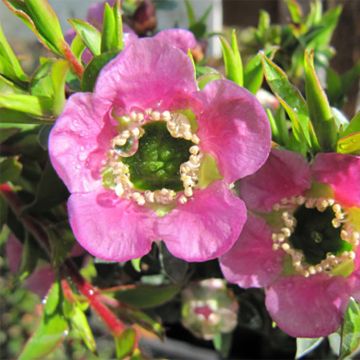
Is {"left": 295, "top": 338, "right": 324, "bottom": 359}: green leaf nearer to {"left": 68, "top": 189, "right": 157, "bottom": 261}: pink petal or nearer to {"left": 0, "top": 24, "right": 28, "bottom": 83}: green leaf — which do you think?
{"left": 68, "top": 189, "right": 157, "bottom": 261}: pink petal

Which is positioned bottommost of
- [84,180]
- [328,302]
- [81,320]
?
[81,320]

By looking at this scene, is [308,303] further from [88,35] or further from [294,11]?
[294,11]

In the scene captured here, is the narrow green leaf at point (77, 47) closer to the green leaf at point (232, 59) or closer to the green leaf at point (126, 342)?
the green leaf at point (232, 59)

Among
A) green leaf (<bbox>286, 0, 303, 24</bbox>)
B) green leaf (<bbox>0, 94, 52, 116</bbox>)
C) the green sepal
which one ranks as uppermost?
green leaf (<bbox>0, 94, 52, 116</bbox>)

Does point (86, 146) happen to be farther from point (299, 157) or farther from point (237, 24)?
point (237, 24)

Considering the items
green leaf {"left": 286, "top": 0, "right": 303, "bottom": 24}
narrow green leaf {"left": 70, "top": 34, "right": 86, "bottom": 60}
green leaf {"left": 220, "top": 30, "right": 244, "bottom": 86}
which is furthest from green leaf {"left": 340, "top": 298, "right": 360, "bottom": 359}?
green leaf {"left": 286, "top": 0, "right": 303, "bottom": 24}

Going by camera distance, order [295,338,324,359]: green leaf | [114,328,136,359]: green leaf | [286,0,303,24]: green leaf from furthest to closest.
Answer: [286,0,303,24]: green leaf < [114,328,136,359]: green leaf < [295,338,324,359]: green leaf

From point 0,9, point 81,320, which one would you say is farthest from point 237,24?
point 81,320
